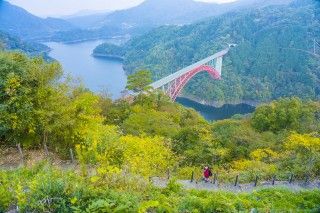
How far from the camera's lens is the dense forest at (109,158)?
6875 mm

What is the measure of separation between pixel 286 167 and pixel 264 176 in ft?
5.11

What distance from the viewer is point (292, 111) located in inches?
1222

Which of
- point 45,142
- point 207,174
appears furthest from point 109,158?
point 45,142

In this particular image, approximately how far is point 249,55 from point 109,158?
90147 mm

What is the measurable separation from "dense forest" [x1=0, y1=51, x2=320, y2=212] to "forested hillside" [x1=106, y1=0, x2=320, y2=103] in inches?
2046

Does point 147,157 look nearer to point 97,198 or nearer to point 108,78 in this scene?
point 97,198

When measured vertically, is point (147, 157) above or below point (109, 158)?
below

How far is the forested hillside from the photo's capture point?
80.8 metres

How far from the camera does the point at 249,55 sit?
96.8 metres

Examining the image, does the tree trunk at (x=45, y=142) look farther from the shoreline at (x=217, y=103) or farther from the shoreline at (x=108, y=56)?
the shoreline at (x=108, y=56)

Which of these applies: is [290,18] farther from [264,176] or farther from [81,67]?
[264,176]

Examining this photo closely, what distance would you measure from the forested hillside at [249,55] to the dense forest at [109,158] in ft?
171

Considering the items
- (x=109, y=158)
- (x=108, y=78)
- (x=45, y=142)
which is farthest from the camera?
(x=108, y=78)

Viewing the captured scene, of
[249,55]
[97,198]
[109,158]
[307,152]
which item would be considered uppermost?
[97,198]
